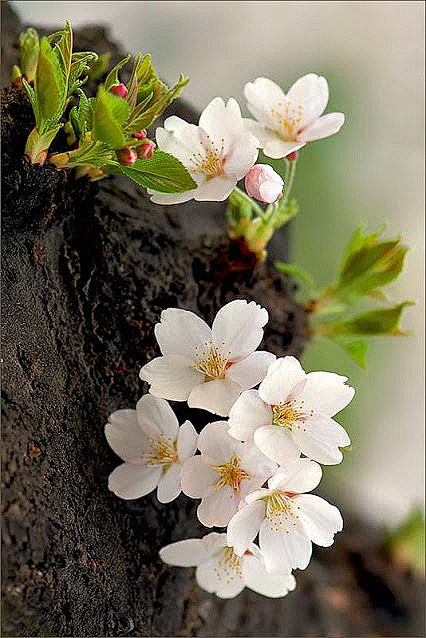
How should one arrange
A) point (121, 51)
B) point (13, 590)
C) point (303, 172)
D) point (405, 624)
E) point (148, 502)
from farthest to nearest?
point (303, 172) < point (405, 624) < point (121, 51) < point (148, 502) < point (13, 590)

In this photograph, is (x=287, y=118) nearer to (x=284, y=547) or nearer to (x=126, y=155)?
(x=126, y=155)

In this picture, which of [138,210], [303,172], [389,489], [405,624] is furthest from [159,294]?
[389,489]

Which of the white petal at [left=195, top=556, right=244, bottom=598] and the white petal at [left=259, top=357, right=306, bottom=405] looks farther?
the white petal at [left=195, top=556, right=244, bottom=598]

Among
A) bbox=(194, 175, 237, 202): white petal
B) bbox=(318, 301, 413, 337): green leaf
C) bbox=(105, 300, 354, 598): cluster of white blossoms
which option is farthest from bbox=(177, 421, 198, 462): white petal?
bbox=(318, 301, 413, 337): green leaf

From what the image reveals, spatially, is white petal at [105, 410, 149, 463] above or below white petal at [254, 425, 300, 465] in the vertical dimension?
below

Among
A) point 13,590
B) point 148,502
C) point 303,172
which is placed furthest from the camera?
point 303,172

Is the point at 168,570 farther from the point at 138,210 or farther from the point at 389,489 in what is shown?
the point at 389,489

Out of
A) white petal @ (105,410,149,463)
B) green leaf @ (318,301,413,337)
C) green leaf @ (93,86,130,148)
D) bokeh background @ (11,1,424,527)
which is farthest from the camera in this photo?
bokeh background @ (11,1,424,527)

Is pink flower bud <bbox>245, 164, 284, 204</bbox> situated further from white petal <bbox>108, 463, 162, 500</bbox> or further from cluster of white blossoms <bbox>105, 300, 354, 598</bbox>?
white petal <bbox>108, 463, 162, 500</bbox>
